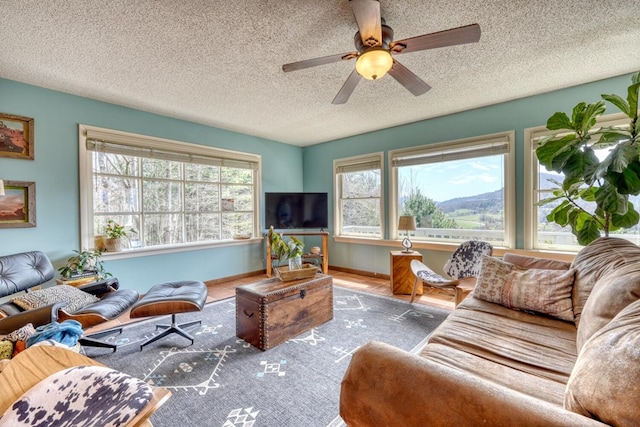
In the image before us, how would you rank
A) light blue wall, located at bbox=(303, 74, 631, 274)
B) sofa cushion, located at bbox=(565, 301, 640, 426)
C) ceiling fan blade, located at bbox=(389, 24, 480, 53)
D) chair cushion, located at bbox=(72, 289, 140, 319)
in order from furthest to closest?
light blue wall, located at bbox=(303, 74, 631, 274), chair cushion, located at bbox=(72, 289, 140, 319), ceiling fan blade, located at bbox=(389, 24, 480, 53), sofa cushion, located at bbox=(565, 301, 640, 426)

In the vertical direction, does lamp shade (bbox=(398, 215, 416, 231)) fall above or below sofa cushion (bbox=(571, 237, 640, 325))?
above

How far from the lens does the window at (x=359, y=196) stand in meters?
4.62

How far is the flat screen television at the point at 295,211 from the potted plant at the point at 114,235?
2.01 metres

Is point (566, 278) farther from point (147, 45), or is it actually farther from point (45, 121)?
point (45, 121)

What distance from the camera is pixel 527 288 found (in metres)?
1.86

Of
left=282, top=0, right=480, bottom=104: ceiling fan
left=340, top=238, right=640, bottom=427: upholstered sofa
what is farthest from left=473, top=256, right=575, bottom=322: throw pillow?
left=282, top=0, right=480, bottom=104: ceiling fan

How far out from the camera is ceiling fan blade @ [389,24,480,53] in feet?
5.20

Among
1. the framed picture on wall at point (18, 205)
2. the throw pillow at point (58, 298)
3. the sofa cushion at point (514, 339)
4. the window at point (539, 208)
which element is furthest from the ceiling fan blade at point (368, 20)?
the framed picture on wall at point (18, 205)

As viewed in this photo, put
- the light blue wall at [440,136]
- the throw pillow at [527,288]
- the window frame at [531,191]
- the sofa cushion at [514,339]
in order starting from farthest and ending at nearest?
the window frame at [531,191] < the light blue wall at [440,136] < the throw pillow at [527,288] < the sofa cushion at [514,339]

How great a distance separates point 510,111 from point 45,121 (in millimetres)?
5218

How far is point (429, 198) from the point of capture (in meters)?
4.09

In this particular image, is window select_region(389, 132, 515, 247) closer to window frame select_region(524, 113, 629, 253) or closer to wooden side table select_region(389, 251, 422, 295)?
window frame select_region(524, 113, 629, 253)

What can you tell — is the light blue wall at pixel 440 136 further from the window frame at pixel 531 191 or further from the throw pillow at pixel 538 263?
the throw pillow at pixel 538 263

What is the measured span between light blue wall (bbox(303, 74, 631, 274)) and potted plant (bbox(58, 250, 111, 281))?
136 inches
